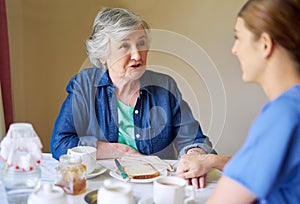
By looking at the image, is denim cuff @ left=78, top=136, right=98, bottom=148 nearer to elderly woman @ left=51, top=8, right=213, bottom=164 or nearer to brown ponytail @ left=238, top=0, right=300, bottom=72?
elderly woman @ left=51, top=8, right=213, bottom=164

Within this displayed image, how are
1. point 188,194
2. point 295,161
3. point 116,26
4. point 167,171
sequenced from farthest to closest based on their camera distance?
point 116,26 → point 167,171 → point 188,194 → point 295,161

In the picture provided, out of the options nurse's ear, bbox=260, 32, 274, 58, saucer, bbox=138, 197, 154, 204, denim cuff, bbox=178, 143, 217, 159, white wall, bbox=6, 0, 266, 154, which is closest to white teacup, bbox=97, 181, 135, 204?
saucer, bbox=138, 197, 154, 204

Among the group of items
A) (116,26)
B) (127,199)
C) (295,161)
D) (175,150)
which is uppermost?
(116,26)

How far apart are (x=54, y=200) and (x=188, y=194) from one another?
42cm

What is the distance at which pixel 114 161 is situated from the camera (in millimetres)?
1404

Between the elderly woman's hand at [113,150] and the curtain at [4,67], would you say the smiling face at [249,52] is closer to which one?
the elderly woman's hand at [113,150]

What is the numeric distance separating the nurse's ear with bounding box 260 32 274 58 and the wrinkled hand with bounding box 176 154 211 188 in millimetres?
528

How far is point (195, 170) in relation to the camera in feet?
3.96

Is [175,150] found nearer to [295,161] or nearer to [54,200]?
[54,200]

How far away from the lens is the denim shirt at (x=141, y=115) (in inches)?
64.2

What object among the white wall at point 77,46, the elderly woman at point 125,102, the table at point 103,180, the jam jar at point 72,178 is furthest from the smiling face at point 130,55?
the white wall at point 77,46

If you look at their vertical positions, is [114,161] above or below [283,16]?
below

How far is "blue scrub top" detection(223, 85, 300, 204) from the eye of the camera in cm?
69

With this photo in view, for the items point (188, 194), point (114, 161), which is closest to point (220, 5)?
point (114, 161)
